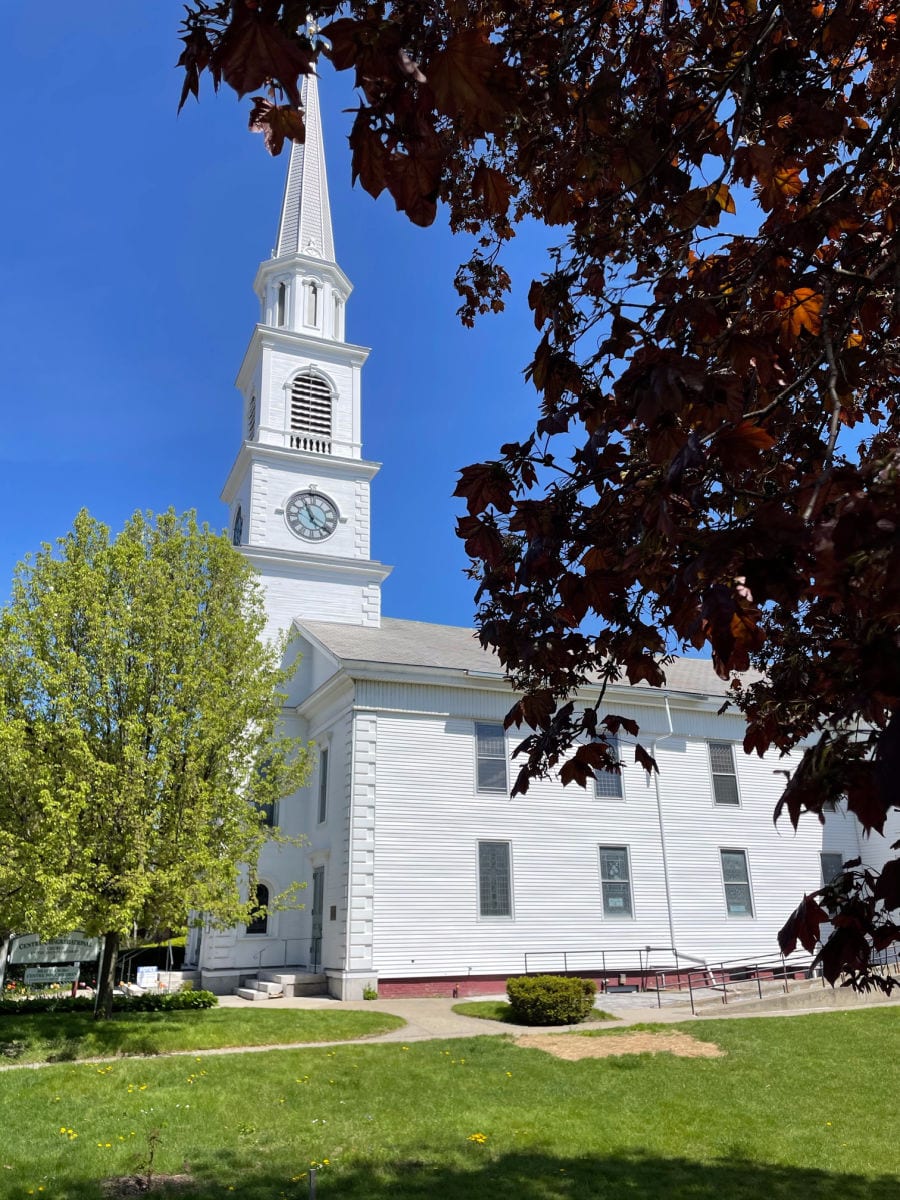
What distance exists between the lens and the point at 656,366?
2693 millimetres

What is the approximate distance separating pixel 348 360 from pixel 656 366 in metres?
33.0

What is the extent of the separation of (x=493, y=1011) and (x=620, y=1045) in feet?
16.5

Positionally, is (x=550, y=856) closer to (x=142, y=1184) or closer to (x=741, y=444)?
Result: (x=142, y=1184)

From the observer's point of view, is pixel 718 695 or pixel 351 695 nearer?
pixel 351 695

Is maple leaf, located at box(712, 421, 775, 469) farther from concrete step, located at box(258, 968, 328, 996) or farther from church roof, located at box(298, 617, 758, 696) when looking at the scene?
concrete step, located at box(258, 968, 328, 996)

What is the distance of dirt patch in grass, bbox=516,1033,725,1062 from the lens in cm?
1361

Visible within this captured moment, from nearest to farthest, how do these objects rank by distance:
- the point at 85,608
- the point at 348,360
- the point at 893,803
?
the point at 893,803 < the point at 85,608 < the point at 348,360

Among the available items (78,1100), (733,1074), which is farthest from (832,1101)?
(78,1100)

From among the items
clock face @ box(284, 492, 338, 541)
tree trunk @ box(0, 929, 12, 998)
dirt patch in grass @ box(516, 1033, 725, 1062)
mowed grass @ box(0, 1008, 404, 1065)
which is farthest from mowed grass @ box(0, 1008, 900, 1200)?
clock face @ box(284, 492, 338, 541)

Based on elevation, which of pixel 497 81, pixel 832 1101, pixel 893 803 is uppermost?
pixel 497 81

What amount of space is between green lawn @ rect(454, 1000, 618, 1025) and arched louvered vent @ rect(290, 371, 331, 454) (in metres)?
19.5

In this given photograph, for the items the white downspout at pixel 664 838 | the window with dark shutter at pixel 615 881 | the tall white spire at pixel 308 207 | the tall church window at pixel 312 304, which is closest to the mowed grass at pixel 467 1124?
the window with dark shutter at pixel 615 881

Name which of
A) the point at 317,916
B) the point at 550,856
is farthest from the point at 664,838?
the point at 317,916

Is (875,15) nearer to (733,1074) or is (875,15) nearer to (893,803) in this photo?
(893,803)
